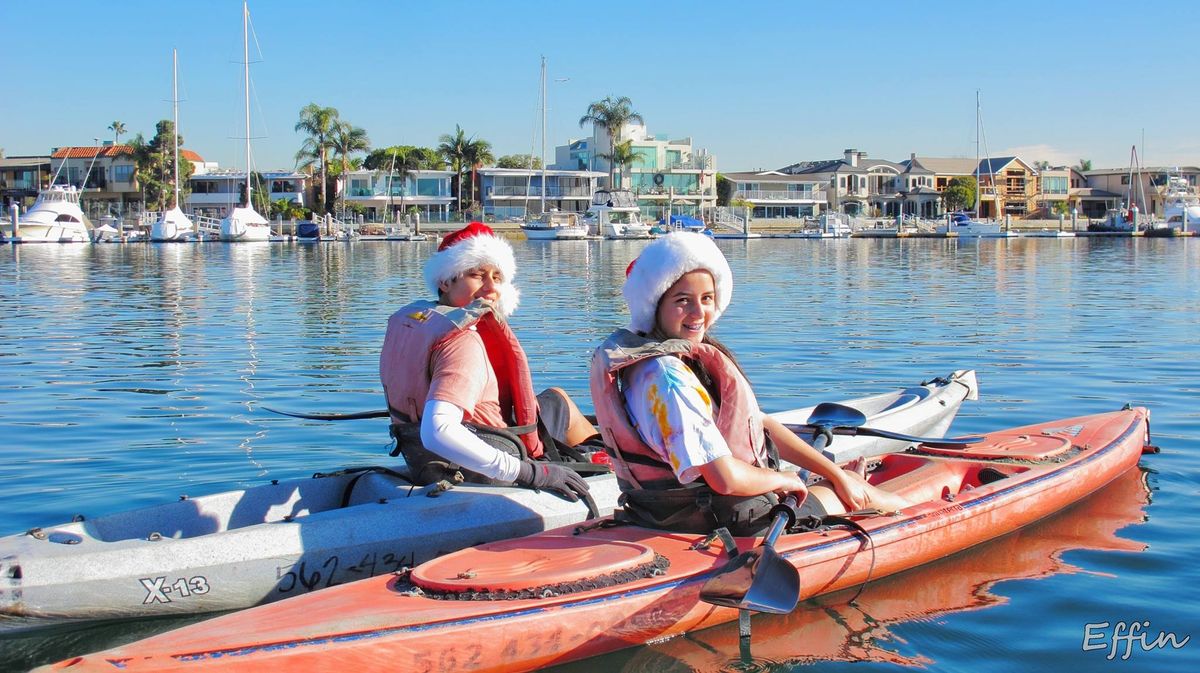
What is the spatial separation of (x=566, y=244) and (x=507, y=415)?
6156 centimetres

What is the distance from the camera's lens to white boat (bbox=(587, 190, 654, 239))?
7475cm

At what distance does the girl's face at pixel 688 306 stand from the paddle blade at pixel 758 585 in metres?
0.99

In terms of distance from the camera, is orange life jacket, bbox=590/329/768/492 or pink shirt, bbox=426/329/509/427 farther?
pink shirt, bbox=426/329/509/427

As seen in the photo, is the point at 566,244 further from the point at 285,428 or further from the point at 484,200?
the point at 285,428

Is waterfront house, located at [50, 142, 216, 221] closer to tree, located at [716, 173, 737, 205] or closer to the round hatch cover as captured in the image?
tree, located at [716, 173, 737, 205]

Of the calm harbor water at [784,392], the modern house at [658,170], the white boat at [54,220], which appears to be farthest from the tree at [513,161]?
the calm harbor water at [784,392]

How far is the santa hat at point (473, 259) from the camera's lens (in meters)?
6.29

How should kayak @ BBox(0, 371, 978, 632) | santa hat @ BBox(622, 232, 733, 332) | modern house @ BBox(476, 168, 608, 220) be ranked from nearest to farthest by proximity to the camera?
santa hat @ BBox(622, 232, 733, 332), kayak @ BBox(0, 371, 978, 632), modern house @ BBox(476, 168, 608, 220)

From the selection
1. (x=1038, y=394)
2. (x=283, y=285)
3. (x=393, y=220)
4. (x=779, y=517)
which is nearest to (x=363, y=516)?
(x=779, y=517)

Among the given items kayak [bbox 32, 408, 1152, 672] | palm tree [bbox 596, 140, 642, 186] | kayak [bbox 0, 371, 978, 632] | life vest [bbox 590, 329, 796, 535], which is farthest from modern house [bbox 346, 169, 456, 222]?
life vest [bbox 590, 329, 796, 535]

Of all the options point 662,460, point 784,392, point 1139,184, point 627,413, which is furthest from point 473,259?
point 1139,184

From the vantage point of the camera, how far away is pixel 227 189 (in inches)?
3371

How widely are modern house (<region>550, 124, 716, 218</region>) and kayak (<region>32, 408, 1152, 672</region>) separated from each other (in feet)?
268

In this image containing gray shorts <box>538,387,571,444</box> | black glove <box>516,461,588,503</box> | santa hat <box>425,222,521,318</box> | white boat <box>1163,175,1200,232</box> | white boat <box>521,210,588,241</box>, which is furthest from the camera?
white boat <box>1163,175,1200,232</box>
